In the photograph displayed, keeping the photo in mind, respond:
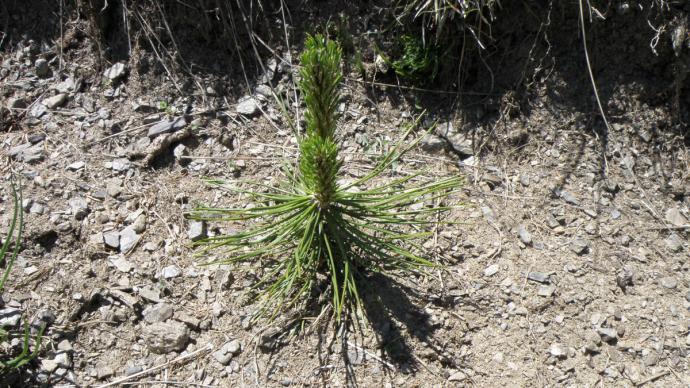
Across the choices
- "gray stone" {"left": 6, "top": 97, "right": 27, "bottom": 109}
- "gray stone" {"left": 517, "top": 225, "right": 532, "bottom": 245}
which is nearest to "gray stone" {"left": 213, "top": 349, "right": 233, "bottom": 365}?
"gray stone" {"left": 517, "top": 225, "right": 532, "bottom": 245}

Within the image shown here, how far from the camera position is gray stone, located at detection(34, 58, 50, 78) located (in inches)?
132

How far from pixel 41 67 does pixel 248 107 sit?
1117 mm

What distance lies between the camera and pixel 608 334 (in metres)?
2.53

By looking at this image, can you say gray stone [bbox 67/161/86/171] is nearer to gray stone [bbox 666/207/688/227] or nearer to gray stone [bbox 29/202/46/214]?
gray stone [bbox 29/202/46/214]

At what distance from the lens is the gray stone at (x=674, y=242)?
278cm

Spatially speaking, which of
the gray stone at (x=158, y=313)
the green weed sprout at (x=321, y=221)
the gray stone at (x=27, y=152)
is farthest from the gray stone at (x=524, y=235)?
the gray stone at (x=27, y=152)

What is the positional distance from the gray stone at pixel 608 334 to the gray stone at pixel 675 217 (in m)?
0.62

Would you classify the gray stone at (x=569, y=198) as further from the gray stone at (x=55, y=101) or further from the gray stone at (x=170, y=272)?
the gray stone at (x=55, y=101)

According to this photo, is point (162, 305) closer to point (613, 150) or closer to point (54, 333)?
point (54, 333)

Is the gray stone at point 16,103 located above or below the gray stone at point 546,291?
above

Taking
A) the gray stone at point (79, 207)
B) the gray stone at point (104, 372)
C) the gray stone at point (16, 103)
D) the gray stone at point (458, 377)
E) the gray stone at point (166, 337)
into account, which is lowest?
the gray stone at point (458, 377)

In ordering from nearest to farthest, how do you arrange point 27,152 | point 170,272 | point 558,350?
point 558,350
point 170,272
point 27,152

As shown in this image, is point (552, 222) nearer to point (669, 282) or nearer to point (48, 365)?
point (669, 282)

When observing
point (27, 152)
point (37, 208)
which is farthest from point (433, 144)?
point (27, 152)
